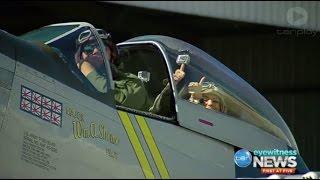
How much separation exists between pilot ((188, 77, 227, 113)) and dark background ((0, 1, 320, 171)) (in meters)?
2.25

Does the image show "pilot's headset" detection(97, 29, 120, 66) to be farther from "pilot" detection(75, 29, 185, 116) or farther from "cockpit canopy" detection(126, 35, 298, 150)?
"cockpit canopy" detection(126, 35, 298, 150)

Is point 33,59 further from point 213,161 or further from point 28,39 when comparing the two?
point 213,161

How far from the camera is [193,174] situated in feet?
11.8

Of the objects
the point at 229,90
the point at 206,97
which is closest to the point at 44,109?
the point at 206,97

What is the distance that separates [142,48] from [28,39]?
1.06 m

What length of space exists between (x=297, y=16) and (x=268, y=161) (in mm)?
2365

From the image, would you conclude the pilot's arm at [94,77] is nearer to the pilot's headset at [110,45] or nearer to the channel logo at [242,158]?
the pilot's headset at [110,45]

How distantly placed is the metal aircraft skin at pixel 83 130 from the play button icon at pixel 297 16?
2.30m

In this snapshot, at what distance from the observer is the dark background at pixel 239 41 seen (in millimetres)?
6484

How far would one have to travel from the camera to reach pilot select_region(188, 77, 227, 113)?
390cm

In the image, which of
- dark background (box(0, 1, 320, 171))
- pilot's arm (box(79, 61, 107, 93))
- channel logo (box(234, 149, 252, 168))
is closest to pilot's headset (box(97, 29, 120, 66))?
pilot's arm (box(79, 61, 107, 93))

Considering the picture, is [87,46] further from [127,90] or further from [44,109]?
[44,109]

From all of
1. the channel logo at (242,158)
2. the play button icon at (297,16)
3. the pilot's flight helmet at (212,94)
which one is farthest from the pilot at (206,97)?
the play button icon at (297,16)

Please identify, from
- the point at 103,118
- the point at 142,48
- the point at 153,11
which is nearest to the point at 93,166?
the point at 103,118
